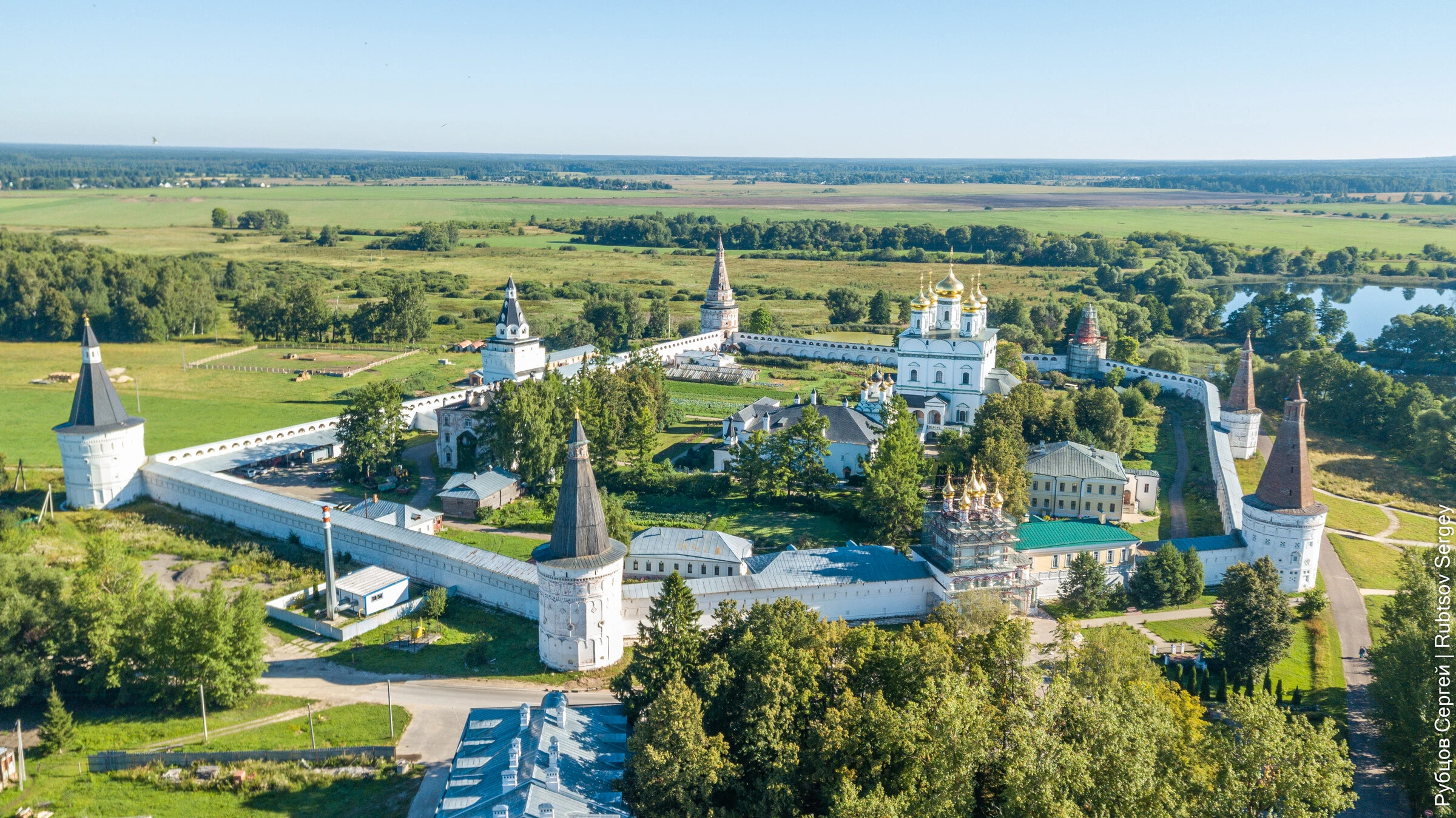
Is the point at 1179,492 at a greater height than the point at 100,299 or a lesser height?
lesser

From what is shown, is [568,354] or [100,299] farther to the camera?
[100,299]

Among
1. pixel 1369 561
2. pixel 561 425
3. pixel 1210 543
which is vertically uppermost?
pixel 561 425

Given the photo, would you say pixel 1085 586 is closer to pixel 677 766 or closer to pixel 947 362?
pixel 677 766

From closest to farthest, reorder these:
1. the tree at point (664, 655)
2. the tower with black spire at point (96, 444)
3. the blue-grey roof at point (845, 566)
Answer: the tree at point (664, 655)
the blue-grey roof at point (845, 566)
the tower with black spire at point (96, 444)

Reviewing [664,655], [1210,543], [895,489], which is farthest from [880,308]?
[664,655]

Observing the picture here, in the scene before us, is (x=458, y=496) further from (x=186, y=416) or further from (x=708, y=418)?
(x=186, y=416)

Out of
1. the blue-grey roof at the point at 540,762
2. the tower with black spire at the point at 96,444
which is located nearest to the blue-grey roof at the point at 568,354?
the tower with black spire at the point at 96,444

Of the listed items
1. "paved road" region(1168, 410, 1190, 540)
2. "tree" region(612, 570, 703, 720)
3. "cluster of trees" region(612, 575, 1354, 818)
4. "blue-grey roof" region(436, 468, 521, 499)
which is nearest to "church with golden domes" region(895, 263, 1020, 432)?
"paved road" region(1168, 410, 1190, 540)

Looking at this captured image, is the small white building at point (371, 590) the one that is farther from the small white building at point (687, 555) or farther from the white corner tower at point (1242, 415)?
the white corner tower at point (1242, 415)
